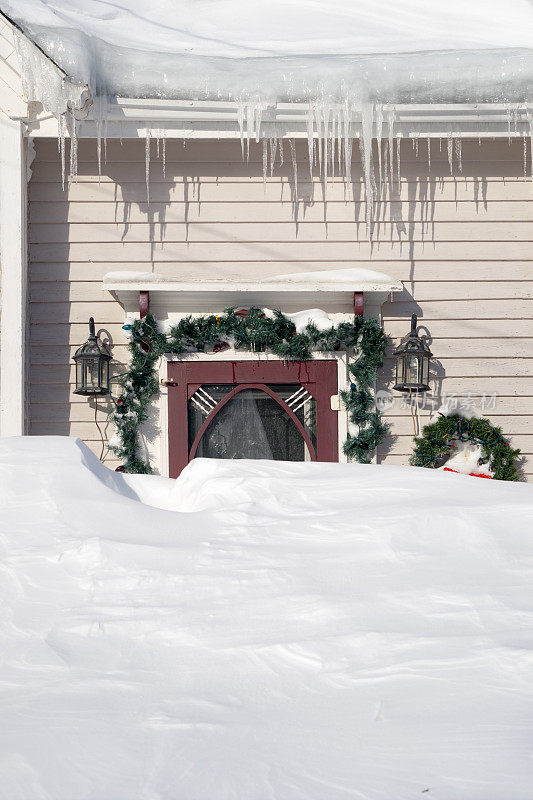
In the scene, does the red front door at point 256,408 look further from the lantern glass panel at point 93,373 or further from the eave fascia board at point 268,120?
the eave fascia board at point 268,120

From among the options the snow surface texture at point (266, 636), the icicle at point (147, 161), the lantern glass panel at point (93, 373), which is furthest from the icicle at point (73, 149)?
the snow surface texture at point (266, 636)

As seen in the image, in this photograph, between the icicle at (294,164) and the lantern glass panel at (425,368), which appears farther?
the icicle at (294,164)

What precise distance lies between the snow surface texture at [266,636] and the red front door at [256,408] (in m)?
3.28

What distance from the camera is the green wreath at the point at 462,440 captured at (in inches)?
212

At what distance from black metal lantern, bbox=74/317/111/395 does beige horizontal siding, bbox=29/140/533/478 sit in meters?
0.20

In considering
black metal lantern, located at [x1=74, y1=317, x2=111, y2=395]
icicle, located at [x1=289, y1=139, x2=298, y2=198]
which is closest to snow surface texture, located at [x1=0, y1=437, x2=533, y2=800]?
black metal lantern, located at [x1=74, y1=317, x2=111, y2=395]

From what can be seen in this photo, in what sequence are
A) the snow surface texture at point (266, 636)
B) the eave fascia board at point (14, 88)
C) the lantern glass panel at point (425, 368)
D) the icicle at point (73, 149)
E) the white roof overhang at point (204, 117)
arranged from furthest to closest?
the lantern glass panel at point (425, 368), the eave fascia board at point (14, 88), the white roof overhang at point (204, 117), the icicle at point (73, 149), the snow surface texture at point (266, 636)

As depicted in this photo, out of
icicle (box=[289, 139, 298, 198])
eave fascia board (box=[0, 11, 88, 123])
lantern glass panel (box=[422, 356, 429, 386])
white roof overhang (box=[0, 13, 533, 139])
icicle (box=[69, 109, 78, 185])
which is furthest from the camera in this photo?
icicle (box=[289, 139, 298, 198])

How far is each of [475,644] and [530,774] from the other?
0.39m

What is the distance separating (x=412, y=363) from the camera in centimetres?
539

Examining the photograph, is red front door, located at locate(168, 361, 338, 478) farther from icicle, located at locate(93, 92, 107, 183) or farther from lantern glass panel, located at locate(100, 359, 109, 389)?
icicle, located at locate(93, 92, 107, 183)

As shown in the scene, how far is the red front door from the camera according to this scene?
550 centimetres

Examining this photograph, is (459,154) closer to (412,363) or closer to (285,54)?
(285,54)

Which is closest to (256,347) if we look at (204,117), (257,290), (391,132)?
(257,290)
